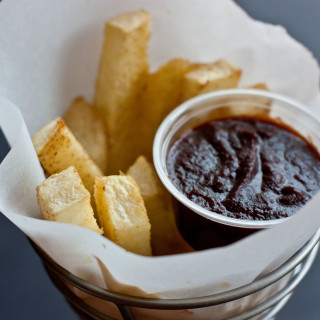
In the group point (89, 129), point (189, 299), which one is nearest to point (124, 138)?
point (89, 129)

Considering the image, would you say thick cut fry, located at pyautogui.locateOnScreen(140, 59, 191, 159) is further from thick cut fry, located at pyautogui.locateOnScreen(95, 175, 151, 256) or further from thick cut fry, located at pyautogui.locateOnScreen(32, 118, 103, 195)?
thick cut fry, located at pyautogui.locateOnScreen(95, 175, 151, 256)

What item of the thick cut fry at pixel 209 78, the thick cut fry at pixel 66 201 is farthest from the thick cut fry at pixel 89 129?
the thick cut fry at pixel 66 201

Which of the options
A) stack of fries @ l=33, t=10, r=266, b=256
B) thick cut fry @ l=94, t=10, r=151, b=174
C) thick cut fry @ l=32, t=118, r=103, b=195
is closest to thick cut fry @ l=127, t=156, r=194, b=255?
stack of fries @ l=33, t=10, r=266, b=256

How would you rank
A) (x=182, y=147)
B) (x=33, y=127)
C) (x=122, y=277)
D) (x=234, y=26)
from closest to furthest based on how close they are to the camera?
(x=122, y=277) < (x=182, y=147) < (x=33, y=127) < (x=234, y=26)

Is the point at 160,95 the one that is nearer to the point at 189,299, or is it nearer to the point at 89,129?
the point at 89,129

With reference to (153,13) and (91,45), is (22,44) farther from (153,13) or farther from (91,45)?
(153,13)

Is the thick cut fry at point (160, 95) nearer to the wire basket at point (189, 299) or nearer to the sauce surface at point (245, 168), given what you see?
the sauce surface at point (245, 168)

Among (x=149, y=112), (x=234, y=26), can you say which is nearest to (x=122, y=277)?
(x=149, y=112)
